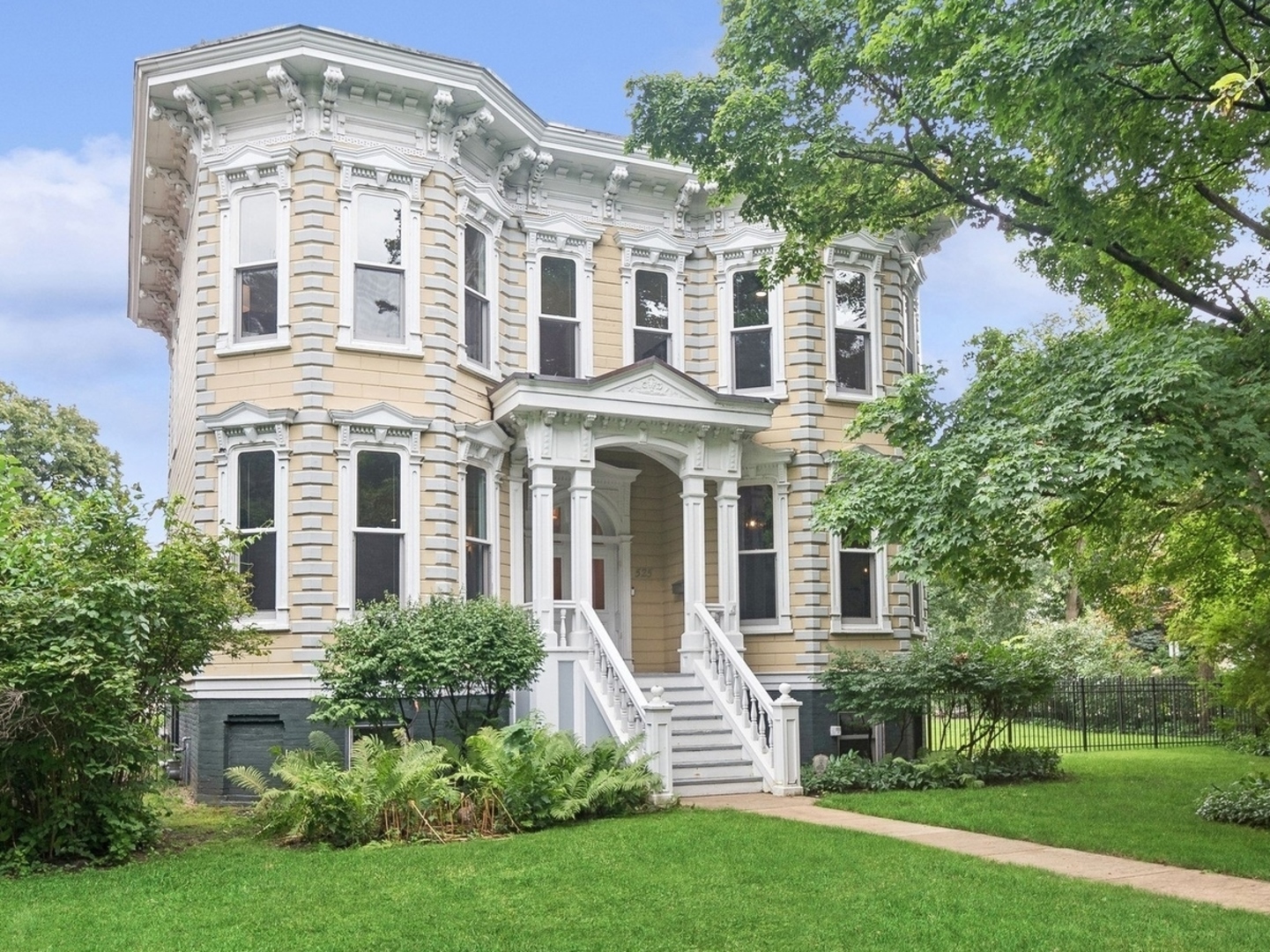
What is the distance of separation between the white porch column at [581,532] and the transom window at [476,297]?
234 centimetres

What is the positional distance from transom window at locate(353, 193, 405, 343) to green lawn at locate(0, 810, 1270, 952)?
7.64m

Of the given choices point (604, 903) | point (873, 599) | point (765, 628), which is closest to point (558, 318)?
point (765, 628)

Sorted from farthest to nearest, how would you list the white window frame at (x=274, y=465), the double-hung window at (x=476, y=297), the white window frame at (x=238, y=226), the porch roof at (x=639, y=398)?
the double-hung window at (x=476, y=297), the porch roof at (x=639, y=398), the white window frame at (x=238, y=226), the white window frame at (x=274, y=465)

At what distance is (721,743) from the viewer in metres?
16.4

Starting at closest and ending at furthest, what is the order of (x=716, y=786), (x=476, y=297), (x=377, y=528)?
(x=716, y=786) → (x=377, y=528) → (x=476, y=297)

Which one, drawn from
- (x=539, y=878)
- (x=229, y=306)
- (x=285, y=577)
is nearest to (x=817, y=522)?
(x=539, y=878)

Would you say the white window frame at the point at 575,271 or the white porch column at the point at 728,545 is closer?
the white porch column at the point at 728,545

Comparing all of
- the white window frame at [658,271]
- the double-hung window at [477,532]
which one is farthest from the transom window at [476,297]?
the white window frame at [658,271]

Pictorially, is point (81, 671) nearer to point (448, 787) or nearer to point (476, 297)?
point (448, 787)

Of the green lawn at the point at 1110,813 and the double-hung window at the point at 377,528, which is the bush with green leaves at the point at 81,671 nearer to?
the double-hung window at the point at 377,528

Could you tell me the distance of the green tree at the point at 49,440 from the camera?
124ft

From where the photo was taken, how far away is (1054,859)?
10.9 metres

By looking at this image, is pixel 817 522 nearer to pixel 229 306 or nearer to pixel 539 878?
pixel 539 878

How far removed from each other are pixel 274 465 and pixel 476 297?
383 cm
